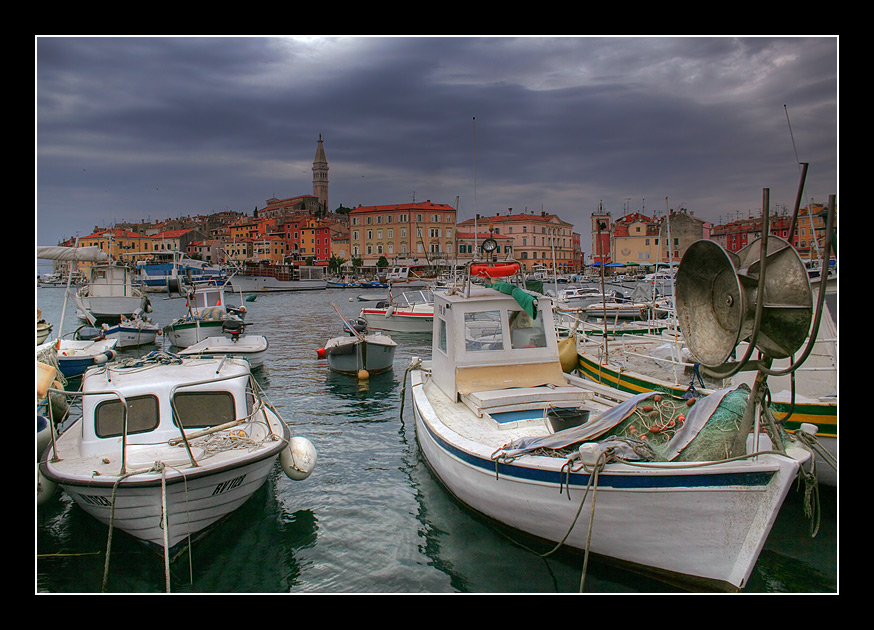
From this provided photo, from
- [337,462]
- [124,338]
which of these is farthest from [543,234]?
[337,462]

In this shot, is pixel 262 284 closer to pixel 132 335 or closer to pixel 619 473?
pixel 132 335

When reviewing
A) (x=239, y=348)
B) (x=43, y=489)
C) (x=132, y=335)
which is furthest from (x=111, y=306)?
(x=43, y=489)

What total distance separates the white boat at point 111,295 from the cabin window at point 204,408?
27.5 metres

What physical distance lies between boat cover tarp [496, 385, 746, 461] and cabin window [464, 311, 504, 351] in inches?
113

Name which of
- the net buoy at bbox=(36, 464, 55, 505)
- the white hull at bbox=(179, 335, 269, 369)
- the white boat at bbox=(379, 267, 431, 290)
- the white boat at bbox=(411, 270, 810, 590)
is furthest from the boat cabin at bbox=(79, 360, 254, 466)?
the white boat at bbox=(379, 267, 431, 290)

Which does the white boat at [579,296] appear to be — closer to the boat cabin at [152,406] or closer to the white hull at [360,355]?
the white hull at [360,355]

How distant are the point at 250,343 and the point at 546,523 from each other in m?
17.0

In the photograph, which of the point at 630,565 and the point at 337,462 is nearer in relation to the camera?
the point at 630,565

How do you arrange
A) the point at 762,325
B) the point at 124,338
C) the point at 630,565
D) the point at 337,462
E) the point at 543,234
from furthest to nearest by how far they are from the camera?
the point at 543,234, the point at 124,338, the point at 337,462, the point at 630,565, the point at 762,325

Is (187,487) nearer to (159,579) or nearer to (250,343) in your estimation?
(159,579)

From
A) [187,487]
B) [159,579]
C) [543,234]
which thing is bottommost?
[159,579]

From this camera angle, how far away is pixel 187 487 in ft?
21.9

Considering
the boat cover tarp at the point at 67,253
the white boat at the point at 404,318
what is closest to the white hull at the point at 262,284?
the white boat at the point at 404,318

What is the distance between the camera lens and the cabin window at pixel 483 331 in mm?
9336
